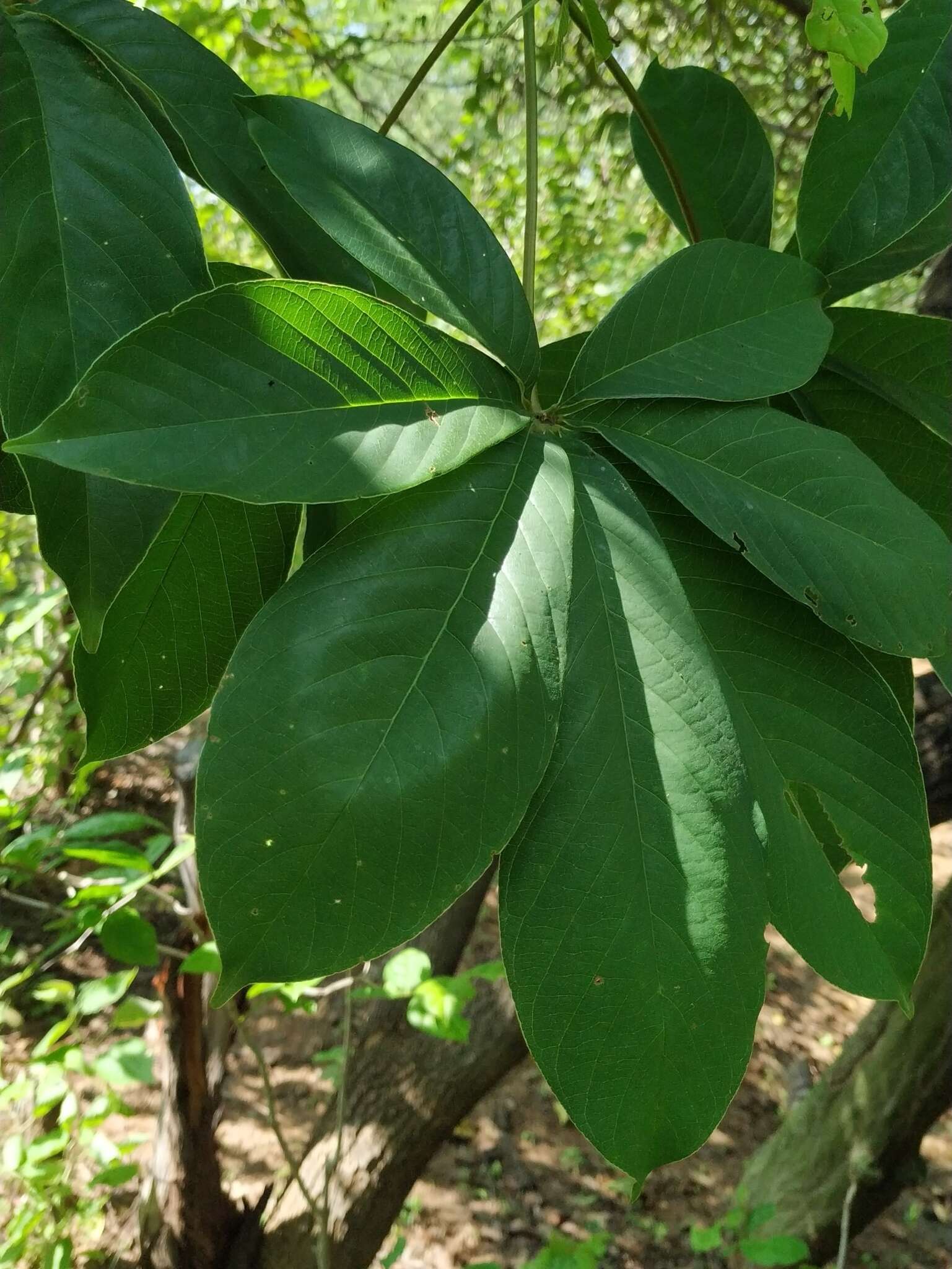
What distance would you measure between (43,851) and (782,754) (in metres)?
1.28

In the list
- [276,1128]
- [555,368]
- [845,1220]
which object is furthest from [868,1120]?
[555,368]

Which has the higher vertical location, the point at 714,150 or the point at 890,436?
the point at 714,150

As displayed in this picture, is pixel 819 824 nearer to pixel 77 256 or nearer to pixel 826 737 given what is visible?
pixel 826 737

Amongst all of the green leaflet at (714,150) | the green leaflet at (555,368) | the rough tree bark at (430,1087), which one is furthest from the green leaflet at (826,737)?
the rough tree bark at (430,1087)

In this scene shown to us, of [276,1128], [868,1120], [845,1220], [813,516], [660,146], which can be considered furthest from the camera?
[868,1120]

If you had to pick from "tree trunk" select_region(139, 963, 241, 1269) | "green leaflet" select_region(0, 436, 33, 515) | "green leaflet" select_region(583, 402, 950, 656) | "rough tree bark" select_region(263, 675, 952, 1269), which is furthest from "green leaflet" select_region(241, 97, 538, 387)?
"tree trunk" select_region(139, 963, 241, 1269)

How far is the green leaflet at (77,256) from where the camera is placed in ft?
1.59

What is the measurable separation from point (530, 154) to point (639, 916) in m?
0.59

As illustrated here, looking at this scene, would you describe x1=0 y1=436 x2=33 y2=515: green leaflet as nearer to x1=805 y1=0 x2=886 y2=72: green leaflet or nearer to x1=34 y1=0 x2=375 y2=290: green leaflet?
x1=34 y1=0 x2=375 y2=290: green leaflet

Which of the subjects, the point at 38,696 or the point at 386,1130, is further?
the point at 38,696

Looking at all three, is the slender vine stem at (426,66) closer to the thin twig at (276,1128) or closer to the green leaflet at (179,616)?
the green leaflet at (179,616)

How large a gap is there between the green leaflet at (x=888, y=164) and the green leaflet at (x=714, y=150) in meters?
0.09

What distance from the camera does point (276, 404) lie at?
476 mm

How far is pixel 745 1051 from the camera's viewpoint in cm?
51
